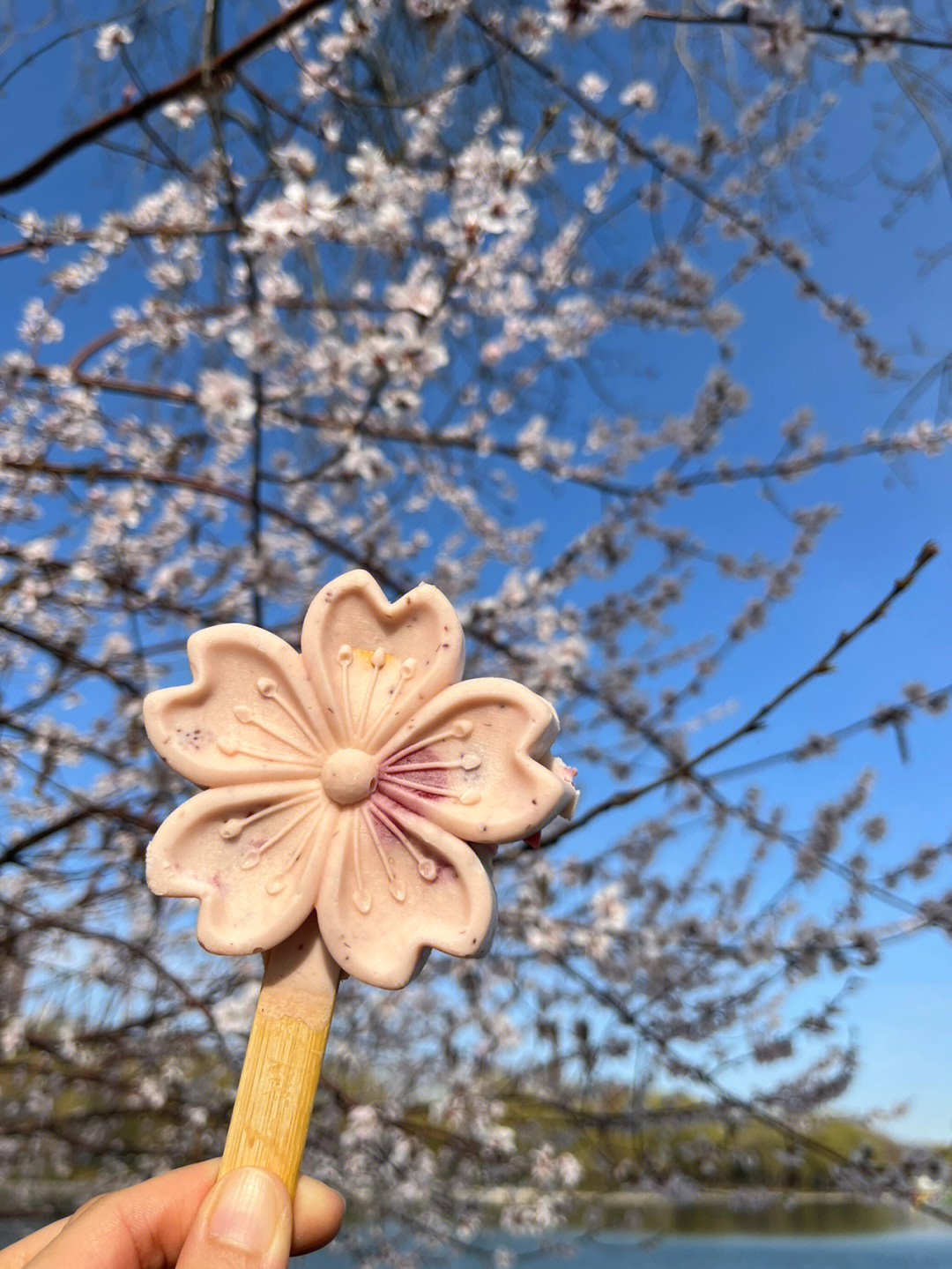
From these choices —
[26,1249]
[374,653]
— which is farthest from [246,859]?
[26,1249]

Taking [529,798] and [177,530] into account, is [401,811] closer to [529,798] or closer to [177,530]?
[529,798]

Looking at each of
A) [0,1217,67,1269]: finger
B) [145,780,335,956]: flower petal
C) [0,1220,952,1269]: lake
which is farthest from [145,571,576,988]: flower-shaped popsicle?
[0,1220,952,1269]: lake

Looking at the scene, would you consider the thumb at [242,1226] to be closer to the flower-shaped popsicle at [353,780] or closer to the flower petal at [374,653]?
the flower-shaped popsicle at [353,780]

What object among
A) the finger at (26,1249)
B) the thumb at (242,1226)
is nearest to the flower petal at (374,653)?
the thumb at (242,1226)

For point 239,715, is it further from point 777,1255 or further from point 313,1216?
point 777,1255

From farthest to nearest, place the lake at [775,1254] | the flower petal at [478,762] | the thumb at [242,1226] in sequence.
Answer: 1. the lake at [775,1254]
2. the flower petal at [478,762]
3. the thumb at [242,1226]

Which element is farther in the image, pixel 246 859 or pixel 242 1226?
pixel 246 859

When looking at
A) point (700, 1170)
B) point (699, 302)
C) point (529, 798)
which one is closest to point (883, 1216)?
point (700, 1170)
